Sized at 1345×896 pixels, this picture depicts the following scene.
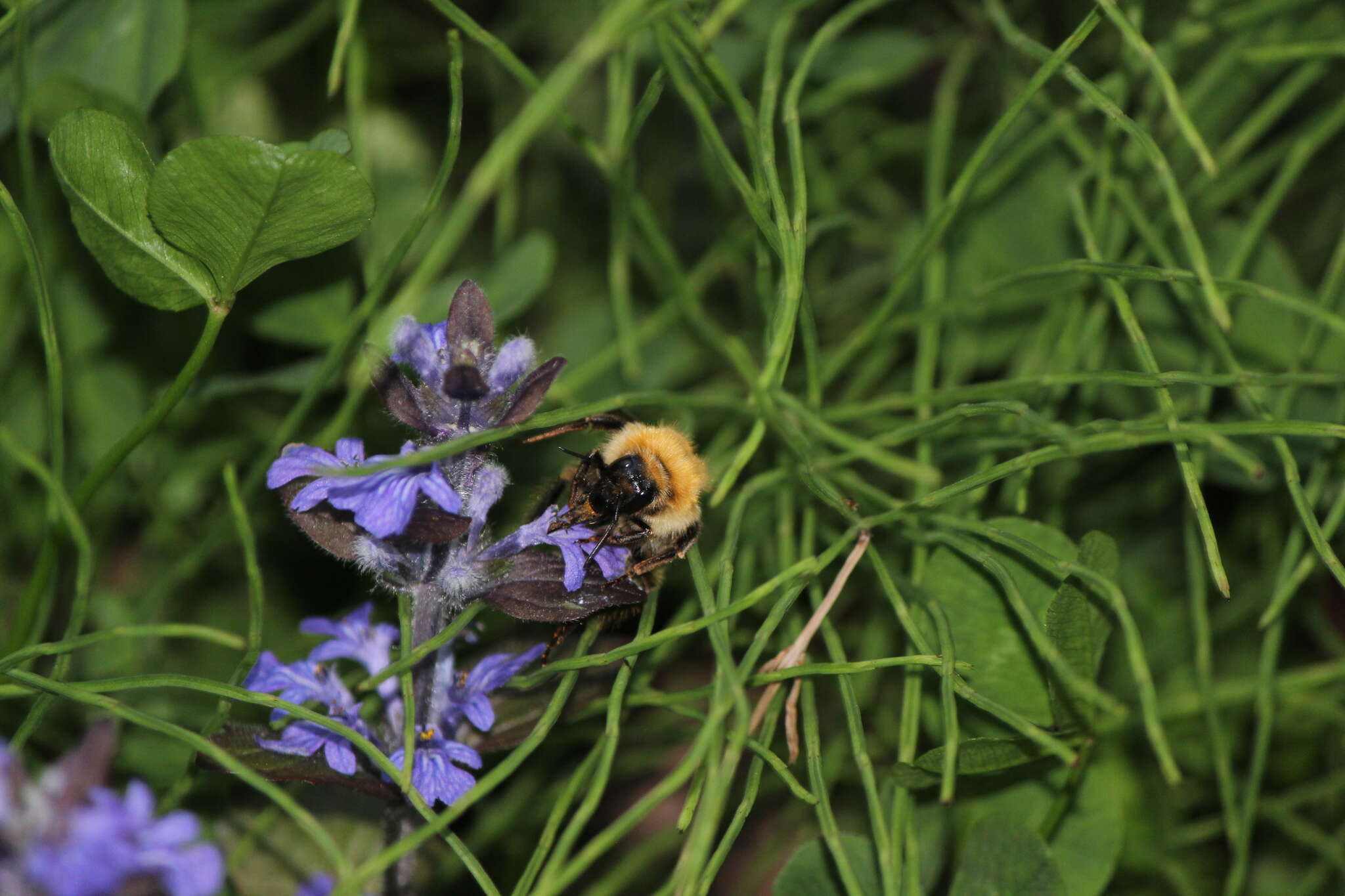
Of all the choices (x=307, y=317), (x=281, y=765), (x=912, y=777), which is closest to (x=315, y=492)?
(x=281, y=765)

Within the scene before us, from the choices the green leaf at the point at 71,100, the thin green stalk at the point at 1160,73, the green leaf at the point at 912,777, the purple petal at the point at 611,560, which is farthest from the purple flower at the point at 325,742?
the thin green stalk at the point at 1160,73

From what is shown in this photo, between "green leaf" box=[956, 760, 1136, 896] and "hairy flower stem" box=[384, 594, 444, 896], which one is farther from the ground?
"hairy flower stem" box=[384, 594, 444, 896]

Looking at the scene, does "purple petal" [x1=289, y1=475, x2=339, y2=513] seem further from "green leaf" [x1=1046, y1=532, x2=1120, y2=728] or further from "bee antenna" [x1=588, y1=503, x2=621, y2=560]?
"green leaf" [x1=1046, y1=532, x2=1120, y2=728]

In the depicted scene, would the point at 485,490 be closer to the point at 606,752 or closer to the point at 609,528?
the point at 609,528

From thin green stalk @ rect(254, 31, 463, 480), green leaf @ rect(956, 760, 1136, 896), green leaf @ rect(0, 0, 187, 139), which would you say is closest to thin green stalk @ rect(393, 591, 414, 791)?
thin green stalk @ rect(254, 31, 463, 480)

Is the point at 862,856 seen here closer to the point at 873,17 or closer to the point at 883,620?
the point at 883,620
